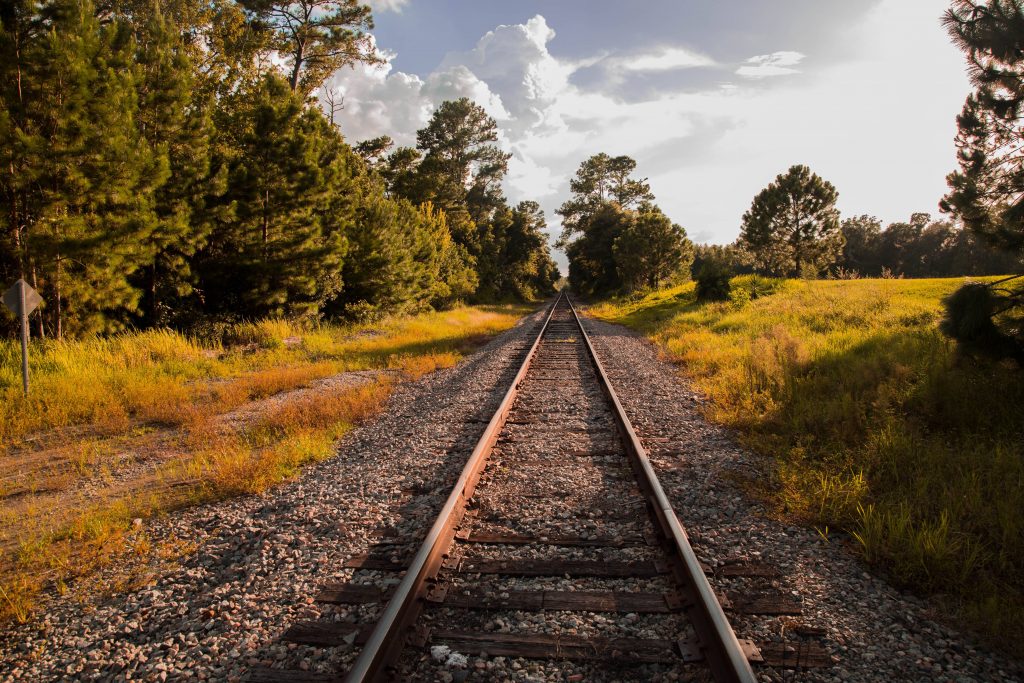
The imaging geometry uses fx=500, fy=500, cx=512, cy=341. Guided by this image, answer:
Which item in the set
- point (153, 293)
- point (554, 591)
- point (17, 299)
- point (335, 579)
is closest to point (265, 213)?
point (153, 293)

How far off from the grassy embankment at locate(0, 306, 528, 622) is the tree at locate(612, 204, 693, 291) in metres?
29.8

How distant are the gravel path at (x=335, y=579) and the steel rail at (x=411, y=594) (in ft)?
0.83

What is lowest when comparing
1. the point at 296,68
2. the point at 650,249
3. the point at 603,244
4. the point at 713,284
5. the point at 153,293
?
the point at 153,293

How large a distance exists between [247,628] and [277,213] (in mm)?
16010

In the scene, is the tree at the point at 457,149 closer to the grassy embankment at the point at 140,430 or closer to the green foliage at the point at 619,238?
the green foliage at the point at 619,238

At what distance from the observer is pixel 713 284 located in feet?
85.8

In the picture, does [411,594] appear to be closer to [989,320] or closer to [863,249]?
[989,320]

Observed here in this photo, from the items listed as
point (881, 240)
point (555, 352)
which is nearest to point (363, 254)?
point (555, 352)

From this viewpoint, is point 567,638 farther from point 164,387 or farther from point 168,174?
point 168,174

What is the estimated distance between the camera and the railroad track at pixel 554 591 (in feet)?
8.09

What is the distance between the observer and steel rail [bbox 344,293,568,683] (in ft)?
7.50

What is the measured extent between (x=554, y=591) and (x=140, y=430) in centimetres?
676

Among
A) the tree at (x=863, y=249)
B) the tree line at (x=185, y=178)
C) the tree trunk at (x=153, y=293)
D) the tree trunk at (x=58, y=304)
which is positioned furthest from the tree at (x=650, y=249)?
the tree at (x=863, y=249)

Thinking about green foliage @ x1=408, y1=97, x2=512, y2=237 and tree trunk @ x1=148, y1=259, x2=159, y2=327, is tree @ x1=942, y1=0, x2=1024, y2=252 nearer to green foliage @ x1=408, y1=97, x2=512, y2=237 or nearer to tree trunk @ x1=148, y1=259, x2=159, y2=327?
tree trunk @ x1=148, y1=259, x2=159, y2=327
